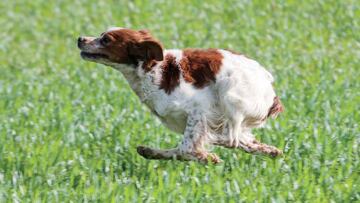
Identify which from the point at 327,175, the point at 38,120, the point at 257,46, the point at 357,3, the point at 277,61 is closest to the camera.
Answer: the point at 327,175

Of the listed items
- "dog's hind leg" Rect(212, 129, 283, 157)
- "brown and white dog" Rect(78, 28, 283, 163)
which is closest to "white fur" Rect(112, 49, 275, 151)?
"brown and white dog" Rect(78, 28, 283, 163)

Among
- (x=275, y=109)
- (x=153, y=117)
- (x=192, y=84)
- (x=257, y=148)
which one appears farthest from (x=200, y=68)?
(x=153, y=117)

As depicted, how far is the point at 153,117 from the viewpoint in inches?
386

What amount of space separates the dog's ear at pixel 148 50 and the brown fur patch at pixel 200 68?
18 centimetres

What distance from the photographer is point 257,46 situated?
43.8ft

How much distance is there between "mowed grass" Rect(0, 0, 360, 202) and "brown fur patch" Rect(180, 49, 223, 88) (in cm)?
64

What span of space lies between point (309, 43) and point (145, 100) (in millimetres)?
5598

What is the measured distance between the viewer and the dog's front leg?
768 cm

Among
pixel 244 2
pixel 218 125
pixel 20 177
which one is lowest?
pixel 20 177

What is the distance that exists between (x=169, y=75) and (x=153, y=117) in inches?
83.8

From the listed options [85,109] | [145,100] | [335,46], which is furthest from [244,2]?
[145,100]

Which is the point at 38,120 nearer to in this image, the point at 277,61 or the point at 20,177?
the point at 20,177

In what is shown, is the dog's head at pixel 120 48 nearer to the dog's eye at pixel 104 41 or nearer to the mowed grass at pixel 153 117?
the dog's eye at pixel 104 41

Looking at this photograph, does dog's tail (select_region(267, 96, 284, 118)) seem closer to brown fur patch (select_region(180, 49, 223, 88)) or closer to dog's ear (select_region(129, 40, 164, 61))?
brown fur patch (select_region(180, 49, 223, 88))
